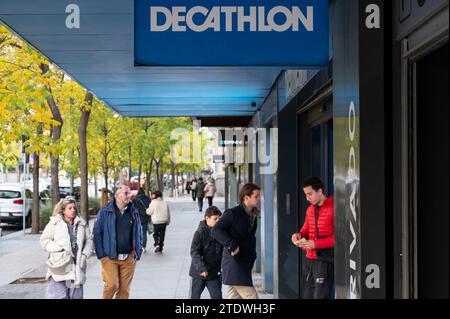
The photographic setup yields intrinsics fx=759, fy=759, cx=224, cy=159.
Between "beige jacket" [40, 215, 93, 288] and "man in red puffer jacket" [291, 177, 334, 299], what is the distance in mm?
3015

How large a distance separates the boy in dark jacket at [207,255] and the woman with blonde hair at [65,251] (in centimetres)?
144

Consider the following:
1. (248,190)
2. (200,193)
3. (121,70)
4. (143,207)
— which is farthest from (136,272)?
(200,193)

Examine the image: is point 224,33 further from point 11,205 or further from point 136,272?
point 11,205

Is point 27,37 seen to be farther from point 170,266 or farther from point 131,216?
point 170,266

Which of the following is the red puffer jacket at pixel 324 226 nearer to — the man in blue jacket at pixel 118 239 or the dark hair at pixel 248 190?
the dark hair at pixel 248 190

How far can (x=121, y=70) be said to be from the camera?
392 inches

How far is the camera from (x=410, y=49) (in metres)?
3.67

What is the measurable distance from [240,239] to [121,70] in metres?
2.95

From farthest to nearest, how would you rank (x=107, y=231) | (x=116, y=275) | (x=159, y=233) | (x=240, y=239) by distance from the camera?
(x=159, y=233), (x=116, y=275), (x=107, y=231), (x=240, y=239)

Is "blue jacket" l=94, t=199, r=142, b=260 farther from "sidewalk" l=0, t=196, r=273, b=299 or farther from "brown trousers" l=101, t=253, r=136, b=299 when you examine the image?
"sidewalk" l=0, t=196, r=273, b=299

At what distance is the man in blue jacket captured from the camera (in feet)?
32.6

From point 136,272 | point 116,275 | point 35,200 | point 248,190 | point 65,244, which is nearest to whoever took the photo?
point 248,190

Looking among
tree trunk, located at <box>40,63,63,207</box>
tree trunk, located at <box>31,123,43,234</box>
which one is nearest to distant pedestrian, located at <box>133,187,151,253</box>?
tree trunk, located at <box>40,63,63,207</box>
